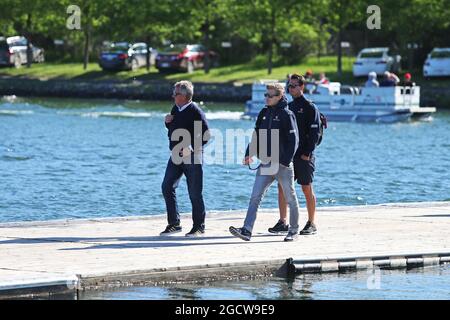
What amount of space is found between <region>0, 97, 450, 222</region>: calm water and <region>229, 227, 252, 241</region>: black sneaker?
303 inches

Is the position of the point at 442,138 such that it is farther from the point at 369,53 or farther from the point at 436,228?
the point at 436,228

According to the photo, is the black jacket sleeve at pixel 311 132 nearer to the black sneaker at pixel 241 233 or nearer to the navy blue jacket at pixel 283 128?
the navy blue jacket at pixel 283 128

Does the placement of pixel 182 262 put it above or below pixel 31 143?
above

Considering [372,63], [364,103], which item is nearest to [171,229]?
[364,103]

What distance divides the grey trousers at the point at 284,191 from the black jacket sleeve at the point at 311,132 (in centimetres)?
60

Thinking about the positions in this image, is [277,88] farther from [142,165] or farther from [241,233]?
[142,165]

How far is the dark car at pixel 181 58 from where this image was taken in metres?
73.2

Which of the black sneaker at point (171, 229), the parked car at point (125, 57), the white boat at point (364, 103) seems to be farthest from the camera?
the parked car at point (125, 57)

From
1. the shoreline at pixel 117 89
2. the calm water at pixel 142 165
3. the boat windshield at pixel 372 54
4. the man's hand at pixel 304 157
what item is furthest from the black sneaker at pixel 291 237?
the boat windshield at pixel 372 54

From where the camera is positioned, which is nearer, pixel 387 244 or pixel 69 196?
pixel 387 244

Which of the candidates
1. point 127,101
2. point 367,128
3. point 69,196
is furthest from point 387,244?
point 127,101

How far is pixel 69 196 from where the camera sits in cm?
2748

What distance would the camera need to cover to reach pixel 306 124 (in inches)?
677

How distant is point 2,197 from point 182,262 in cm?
1293
